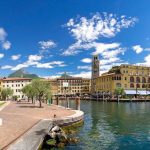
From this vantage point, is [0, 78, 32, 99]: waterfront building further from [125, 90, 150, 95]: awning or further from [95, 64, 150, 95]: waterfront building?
[125, 90, 150, 95]: awning

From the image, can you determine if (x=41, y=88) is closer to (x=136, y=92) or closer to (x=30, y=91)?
(x=30, y=91)

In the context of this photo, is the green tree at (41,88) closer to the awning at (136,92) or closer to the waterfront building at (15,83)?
the awning at (136,92)

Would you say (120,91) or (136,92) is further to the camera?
(136,92)

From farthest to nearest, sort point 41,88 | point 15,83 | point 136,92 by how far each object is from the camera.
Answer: point 15,83 < point 136,92 < point 41,88

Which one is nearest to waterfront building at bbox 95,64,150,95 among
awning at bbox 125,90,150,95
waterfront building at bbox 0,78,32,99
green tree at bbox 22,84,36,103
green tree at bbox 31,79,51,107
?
awning at bbox 125,90,150,95

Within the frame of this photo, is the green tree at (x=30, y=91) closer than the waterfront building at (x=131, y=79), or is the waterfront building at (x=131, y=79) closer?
the green tree at (x=30, y=91)

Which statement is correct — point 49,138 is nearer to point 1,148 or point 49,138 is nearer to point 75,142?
point 75,142

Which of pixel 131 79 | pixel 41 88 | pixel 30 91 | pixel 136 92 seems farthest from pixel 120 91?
pixel 41 88

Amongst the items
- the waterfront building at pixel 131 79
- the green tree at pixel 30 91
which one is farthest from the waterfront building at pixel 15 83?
the green tree at pixel 30 91

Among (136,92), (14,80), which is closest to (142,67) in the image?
(136,92)

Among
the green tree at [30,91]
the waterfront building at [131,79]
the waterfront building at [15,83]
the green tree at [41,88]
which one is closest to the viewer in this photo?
the green tree at [41,88]

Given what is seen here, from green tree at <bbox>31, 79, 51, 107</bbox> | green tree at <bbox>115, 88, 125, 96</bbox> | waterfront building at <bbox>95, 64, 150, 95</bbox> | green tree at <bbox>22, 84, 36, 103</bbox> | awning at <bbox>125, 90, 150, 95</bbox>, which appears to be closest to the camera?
green tree at <bbox>31, 79, 51, 107</bbox>

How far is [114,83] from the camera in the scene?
164125 mm

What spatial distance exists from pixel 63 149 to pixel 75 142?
3.03 metres
